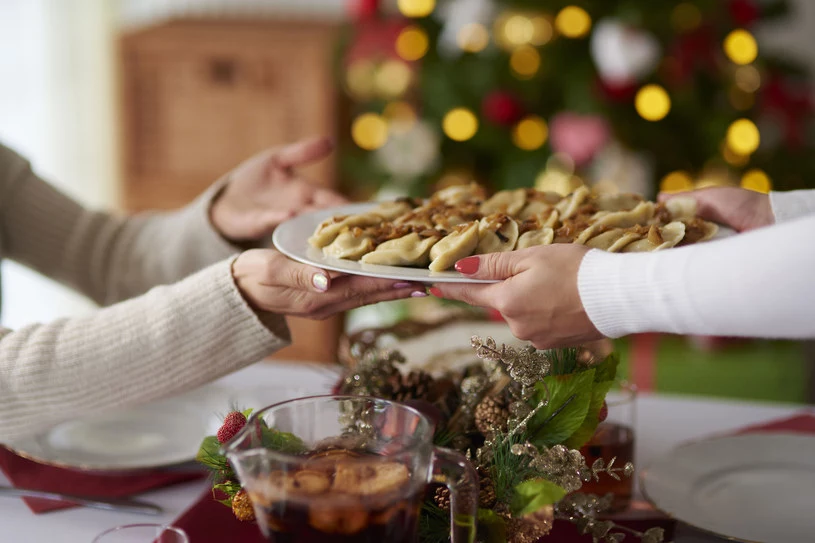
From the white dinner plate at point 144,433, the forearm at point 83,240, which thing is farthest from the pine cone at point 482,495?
the forearm at point 83,240

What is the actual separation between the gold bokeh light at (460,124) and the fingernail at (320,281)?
195 centimetres

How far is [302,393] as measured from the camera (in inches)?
48.5

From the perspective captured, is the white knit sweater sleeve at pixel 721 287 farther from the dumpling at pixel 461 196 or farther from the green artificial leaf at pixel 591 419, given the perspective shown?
the dumpling at pixel 461 196

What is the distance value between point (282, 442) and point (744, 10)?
241 centimetres

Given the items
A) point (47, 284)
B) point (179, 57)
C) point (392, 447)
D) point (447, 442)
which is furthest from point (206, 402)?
point (47, 284)

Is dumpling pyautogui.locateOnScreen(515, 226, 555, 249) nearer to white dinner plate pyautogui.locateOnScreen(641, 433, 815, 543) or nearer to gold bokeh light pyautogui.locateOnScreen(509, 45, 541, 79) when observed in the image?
white dinner plate pyautogui.locateOnScreen(641, 433, 815, 543)

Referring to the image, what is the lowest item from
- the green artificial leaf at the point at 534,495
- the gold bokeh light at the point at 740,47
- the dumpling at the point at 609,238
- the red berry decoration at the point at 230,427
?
the green artificial leaf at the point at 534,495

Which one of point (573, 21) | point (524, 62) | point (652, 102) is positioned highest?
point (573, 21)

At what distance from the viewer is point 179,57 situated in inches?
128

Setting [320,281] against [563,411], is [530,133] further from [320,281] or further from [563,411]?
[563,411]

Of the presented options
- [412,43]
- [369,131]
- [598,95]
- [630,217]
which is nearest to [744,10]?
[598,95]

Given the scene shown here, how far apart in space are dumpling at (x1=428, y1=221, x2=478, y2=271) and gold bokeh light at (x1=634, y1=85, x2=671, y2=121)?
1840 mm

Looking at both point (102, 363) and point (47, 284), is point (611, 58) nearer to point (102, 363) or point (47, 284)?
point (102, 363)

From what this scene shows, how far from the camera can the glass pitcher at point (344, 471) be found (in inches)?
26.6
